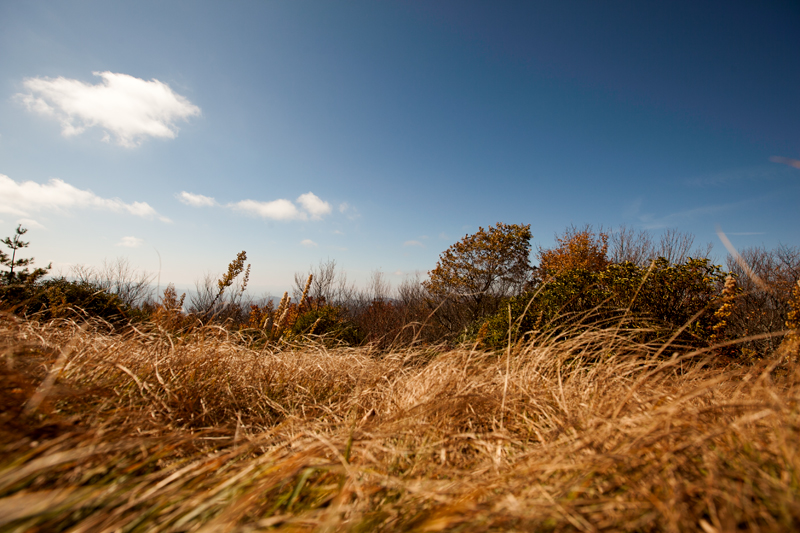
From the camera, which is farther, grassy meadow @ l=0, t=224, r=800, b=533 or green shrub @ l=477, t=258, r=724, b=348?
green shrub @ l=477, t=258, r=724, b=348

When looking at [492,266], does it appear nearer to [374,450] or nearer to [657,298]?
[657,298]

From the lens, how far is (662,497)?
2.47 ft

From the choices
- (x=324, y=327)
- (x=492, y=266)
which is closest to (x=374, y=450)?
(x=324, y=327)

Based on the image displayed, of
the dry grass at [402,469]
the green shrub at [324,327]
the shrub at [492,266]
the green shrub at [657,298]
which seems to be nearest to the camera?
the dry grass at [402,469]

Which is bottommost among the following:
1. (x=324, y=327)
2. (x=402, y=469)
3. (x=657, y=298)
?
(x=402, y=469)

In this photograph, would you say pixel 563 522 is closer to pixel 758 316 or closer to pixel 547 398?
pixel 547 398

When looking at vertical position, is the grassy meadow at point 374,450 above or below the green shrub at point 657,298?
below

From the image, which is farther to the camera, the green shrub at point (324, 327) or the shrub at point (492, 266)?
the shrub at point (492, 266)

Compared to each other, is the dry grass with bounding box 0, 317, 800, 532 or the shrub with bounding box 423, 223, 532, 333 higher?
the shrub with bounding box 423, 223, 532, 333

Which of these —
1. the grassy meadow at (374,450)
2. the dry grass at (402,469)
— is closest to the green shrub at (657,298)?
the grassy meadow at (374,450)

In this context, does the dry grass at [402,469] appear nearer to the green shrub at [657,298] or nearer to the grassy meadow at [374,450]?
the grassy meadow at [374,450]

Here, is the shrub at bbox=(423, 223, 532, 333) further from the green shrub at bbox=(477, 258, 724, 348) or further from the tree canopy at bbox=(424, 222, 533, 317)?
the green shrub at bbox=(477, 258, 724, 348)

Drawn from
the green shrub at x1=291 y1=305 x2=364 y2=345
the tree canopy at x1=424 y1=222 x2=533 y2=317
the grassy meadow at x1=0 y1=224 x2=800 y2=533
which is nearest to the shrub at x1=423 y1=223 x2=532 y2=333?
the tree canopy at x1=424 y1=222 x2=533 y2=317

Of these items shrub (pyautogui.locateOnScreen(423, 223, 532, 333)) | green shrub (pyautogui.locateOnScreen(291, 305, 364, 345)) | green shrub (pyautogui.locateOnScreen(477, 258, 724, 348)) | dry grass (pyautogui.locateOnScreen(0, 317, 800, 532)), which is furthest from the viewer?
shrub (pyautogui.locateOnScreen(423, 223, 532, 333))
